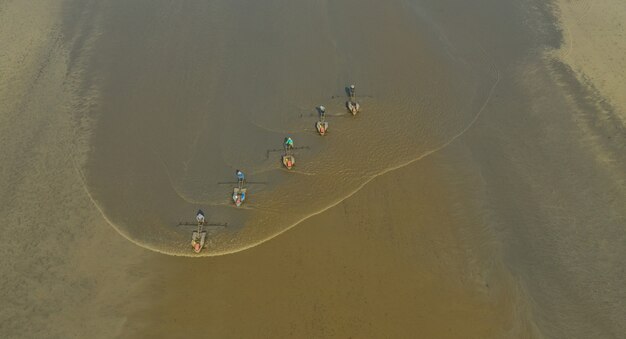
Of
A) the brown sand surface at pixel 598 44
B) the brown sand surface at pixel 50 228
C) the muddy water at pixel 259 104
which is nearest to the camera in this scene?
the brown sand surface at pixel 50 228

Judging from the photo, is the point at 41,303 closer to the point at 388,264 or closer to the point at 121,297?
the point at 121,297

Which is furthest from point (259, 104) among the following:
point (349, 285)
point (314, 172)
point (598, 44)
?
point (598, 44)

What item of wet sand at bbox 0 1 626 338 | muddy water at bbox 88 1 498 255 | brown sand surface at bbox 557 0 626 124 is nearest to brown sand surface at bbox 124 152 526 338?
wet sand at bbox 0 1 626 338

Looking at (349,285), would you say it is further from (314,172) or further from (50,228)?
(50,228)

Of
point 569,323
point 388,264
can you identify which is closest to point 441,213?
point 388,264

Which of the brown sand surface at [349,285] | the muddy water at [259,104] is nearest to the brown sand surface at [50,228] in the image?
the muddy water at [259,104]

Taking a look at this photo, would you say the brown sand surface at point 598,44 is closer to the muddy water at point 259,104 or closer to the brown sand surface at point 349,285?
the muddy water at point 259,104

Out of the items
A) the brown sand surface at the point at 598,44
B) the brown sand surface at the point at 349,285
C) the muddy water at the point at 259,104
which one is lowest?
the brown sand surface at the point at 349,285

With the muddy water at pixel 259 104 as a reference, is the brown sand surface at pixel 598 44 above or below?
above
